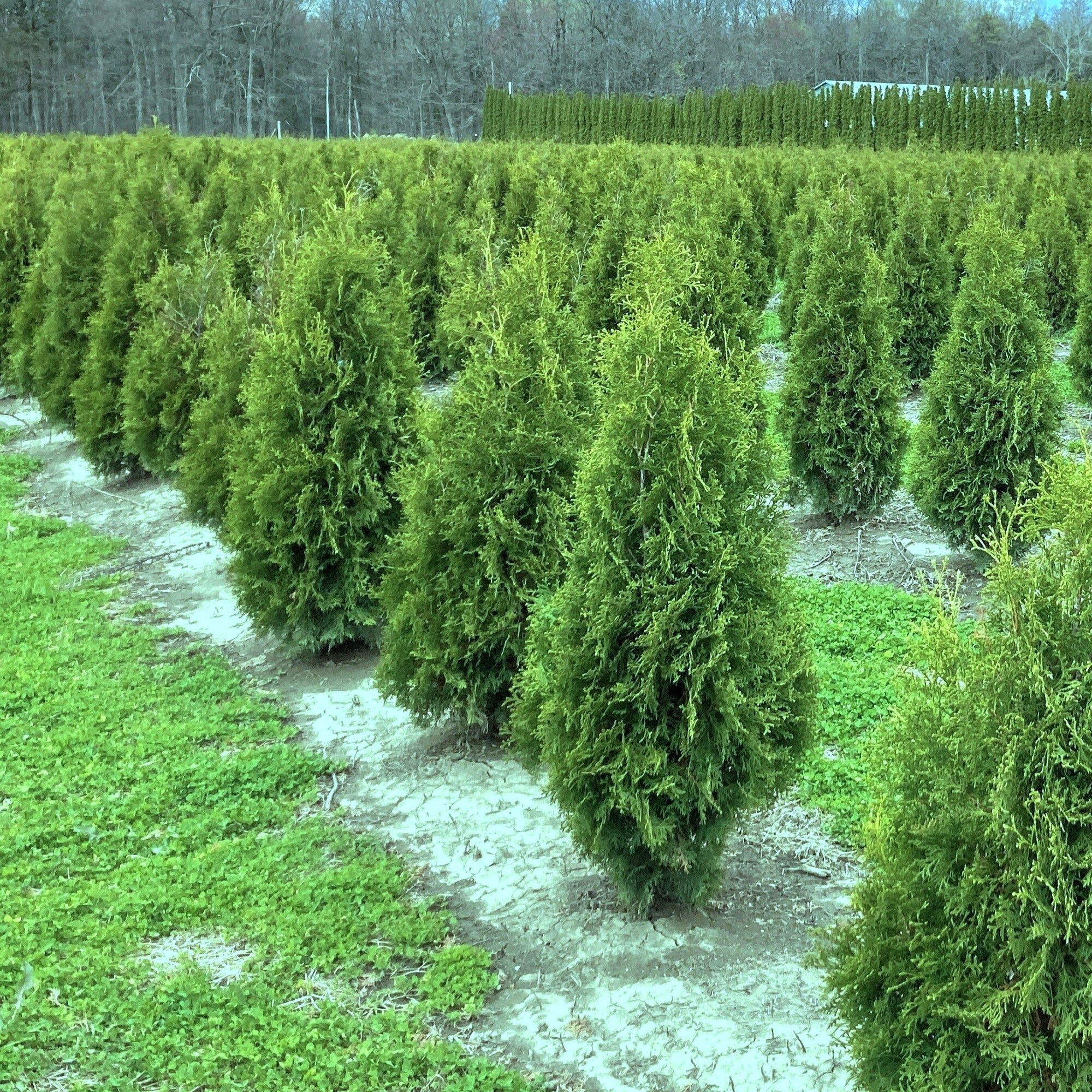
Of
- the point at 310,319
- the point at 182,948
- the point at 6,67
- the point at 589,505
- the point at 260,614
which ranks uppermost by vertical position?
the point at 6,67

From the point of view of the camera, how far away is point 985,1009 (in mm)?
2570

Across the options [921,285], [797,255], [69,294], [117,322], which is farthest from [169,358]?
[921,285]

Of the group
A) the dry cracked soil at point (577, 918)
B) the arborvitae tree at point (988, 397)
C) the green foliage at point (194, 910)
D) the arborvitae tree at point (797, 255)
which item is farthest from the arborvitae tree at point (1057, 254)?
the green foliage at point (194, 910)

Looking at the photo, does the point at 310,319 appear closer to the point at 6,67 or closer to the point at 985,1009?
the point at 985,1009

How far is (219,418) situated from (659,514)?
5066mm

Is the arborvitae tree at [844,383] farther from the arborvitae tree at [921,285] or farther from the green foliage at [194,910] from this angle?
the arborvitae tree at [921,285]

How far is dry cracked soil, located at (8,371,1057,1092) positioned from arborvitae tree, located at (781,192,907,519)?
149 inches

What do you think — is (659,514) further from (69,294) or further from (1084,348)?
(69,294)

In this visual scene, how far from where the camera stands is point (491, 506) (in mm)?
5367

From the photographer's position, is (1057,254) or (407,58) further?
(407,58)

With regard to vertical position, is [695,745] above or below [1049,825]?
below

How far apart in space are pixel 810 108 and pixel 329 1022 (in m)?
41.9

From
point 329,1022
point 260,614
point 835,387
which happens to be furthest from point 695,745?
point 835,387

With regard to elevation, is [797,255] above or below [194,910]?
above
